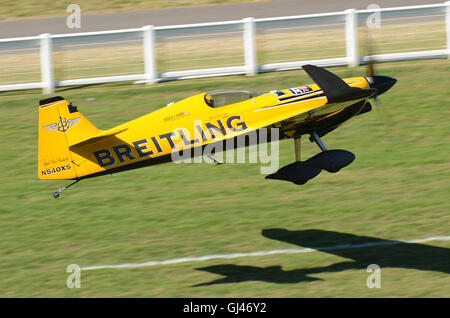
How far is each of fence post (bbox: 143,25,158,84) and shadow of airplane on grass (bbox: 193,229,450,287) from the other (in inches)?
368

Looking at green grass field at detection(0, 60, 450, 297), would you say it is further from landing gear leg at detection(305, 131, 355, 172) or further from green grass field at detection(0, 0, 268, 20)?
green grass field at detection(0, 0, 268, 20)

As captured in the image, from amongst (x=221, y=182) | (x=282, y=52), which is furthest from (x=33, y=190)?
(x=282, y=52)

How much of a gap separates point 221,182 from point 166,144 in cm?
576

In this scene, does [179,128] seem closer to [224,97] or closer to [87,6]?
[224,97]

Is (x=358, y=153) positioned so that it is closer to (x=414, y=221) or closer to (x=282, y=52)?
(x=414, y=221)

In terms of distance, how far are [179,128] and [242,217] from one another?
4566 millimetres

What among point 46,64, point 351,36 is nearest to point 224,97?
point 351,36

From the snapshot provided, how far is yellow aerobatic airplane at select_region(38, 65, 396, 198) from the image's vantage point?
1409cm

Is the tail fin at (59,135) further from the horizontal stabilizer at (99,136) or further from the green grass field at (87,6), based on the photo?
the green grass field at (87,6)

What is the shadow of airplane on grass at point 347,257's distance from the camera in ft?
51.8

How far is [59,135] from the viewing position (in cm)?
1409

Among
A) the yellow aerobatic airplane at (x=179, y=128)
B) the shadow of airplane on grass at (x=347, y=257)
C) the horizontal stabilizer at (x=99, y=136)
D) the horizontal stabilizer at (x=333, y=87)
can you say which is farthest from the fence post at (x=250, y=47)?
the horizontal stabilizer at (x=99, y=136)

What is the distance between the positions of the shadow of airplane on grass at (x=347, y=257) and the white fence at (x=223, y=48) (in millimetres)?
8961

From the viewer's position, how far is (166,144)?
1424 cm
